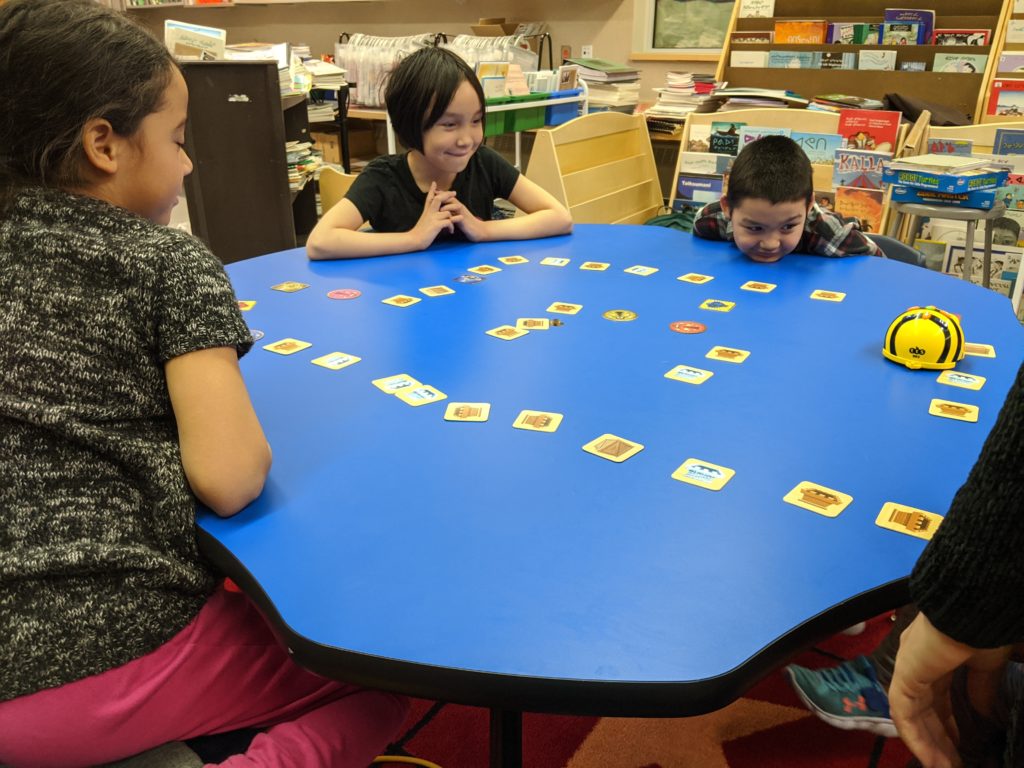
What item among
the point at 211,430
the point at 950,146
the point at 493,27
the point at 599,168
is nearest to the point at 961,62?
the point at 950,146

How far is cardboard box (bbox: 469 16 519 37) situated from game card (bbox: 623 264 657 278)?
362 cm

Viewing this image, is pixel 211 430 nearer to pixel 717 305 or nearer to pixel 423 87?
pixel 717 305

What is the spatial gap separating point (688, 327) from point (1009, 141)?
238 centimetres

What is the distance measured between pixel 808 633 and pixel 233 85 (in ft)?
10.6

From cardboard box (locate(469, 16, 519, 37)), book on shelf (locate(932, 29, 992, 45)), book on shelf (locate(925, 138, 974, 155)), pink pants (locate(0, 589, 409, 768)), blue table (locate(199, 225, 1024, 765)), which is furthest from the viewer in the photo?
cardboard box (locate(469, 16, 519, 37))

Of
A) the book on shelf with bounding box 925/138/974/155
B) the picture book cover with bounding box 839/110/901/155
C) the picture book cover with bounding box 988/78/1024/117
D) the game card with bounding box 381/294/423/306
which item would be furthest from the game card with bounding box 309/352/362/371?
the picture book cover with bounding box 988/78/1024/117

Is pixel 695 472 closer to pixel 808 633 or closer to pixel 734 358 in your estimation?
pixel 808 633

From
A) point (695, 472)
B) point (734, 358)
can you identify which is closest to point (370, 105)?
point (734, 358)

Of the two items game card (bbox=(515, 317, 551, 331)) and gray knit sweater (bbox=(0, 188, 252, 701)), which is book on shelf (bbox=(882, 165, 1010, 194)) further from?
gray knit sweater (bbox=(0, 188, 252, 701))

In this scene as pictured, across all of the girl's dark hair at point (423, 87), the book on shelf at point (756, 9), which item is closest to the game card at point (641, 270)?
the girl's dark hair at point (423, 87)

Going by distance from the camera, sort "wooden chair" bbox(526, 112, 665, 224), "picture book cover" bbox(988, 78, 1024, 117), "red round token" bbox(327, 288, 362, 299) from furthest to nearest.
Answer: "picture book cover" bbox(988, 78, 1024, 117), "wooden chair" bbox(526, 112, 665, 224), "red round token" bbox(327, 288, 362, 299)

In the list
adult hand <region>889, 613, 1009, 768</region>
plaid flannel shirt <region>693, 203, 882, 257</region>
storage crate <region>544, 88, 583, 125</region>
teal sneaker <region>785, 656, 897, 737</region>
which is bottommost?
teal sneaker <region>785, 656, 897, 737</region>

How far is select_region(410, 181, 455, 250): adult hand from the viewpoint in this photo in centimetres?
195

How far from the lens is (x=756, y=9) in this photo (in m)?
4.02
